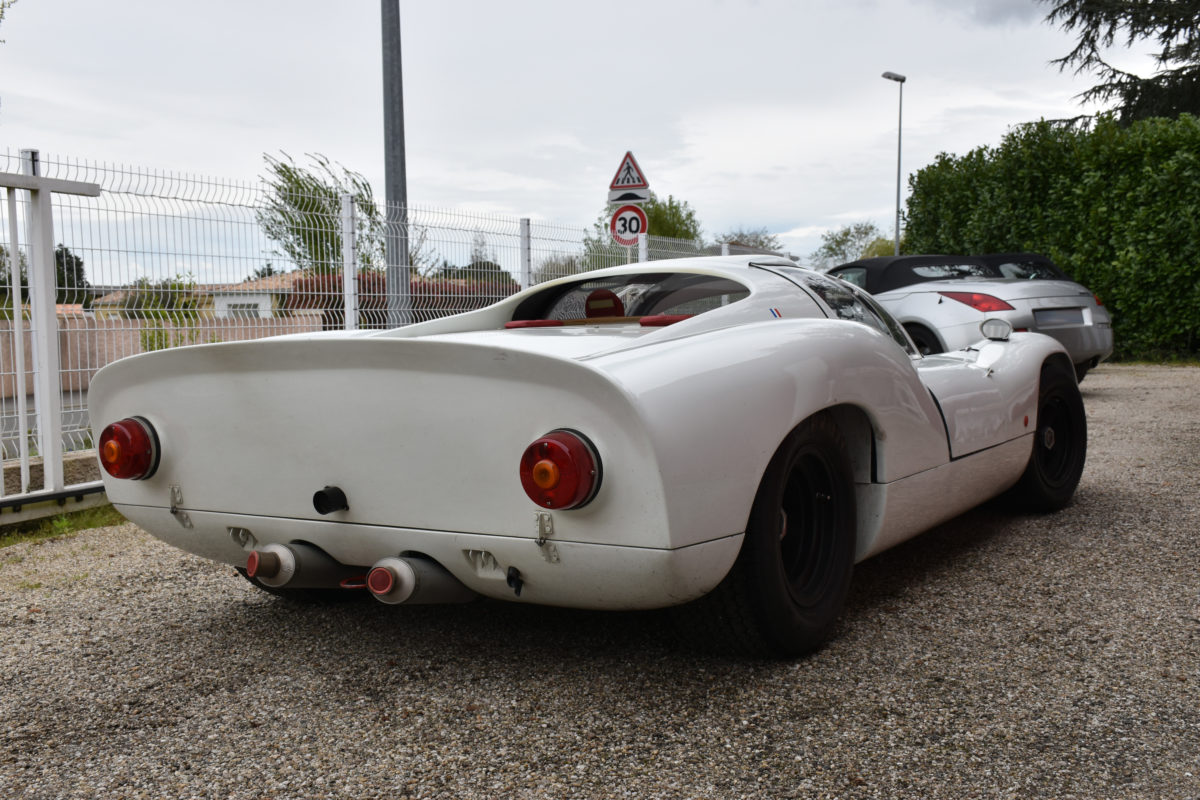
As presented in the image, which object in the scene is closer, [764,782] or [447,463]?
[764,782]

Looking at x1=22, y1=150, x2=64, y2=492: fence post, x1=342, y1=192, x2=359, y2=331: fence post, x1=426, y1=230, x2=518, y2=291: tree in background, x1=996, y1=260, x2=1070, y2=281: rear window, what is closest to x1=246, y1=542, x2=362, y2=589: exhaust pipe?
x1=22, y1=150, x2=64, y2=492: fence post

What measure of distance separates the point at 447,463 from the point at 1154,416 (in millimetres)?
7521

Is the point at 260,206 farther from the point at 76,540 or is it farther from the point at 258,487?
the point at 258,487

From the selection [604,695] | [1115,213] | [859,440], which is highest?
[1115,213]

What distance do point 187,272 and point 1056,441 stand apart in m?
4.68

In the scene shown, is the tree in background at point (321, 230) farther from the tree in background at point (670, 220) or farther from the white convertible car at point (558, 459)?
the tree in background at point (670, 220)

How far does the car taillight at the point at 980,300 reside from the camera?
8.03 meters

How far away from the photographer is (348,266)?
282 inches

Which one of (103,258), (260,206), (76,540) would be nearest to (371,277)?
(260,206)

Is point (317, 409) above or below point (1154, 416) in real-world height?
above

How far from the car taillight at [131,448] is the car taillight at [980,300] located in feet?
22.6

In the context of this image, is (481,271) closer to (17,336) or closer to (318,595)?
(17,336)

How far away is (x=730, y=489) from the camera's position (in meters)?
2.28

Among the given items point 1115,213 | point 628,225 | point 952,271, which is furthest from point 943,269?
point 1115,213
